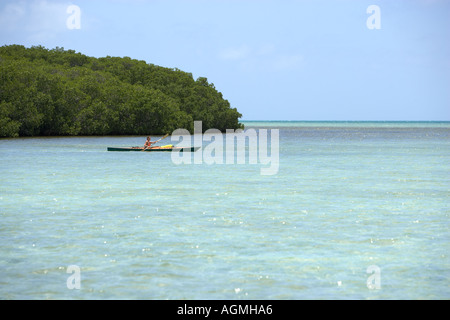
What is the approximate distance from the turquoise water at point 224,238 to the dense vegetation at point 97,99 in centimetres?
5533

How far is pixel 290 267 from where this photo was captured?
1083 cm

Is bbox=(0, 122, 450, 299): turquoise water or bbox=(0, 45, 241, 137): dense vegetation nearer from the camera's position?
bbox=(0, 122, 450, 299): turquoise water

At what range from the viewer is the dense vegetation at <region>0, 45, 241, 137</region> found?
7994 cm

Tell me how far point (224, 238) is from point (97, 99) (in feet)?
267

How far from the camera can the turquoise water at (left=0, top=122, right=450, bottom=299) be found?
970 cm

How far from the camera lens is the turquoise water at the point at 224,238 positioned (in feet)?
31.8

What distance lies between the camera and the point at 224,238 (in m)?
→ 13.5

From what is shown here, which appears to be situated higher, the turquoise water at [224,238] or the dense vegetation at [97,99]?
the dense vegetation at [97,99]

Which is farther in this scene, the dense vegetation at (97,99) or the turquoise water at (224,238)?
the dense vegetation at (97,99)

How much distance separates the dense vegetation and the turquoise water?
55327mm

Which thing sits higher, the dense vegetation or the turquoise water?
the dense vegetation

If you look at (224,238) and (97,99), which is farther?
(97,99)
